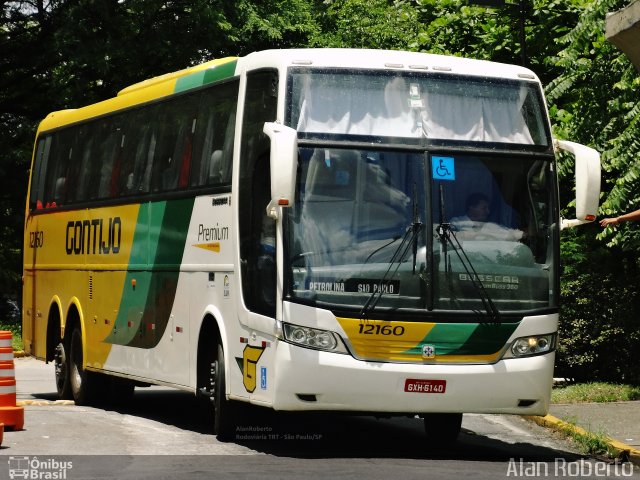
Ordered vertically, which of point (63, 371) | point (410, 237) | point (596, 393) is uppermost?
point (410, 237)

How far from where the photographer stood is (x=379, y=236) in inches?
476

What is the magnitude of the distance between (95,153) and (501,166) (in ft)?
23.2

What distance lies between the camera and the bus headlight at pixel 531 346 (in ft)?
40.3

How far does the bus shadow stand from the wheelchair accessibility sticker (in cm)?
252

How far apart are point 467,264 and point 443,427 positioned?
2592 millimetres

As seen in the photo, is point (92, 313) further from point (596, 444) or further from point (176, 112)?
point (596, 444)

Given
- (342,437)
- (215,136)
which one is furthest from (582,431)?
(215,136)

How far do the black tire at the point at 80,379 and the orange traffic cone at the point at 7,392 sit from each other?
4.39 meters

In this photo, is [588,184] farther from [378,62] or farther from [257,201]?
[257,201]

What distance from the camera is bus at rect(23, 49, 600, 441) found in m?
11.9

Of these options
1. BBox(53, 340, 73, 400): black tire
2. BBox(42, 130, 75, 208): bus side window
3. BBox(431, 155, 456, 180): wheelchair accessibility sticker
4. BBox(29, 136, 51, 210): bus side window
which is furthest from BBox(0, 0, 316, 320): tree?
BBox(431, 155, 456, 180): wheelchair accessibility sticker

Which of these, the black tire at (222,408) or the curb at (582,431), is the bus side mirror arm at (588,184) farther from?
the black tire at (222,408)

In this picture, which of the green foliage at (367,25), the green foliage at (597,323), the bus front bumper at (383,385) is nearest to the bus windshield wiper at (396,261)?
the bus front bumper at (383,385)

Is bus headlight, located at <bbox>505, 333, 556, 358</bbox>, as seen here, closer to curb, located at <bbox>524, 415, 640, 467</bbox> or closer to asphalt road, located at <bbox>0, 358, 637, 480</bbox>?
asphalt road, located at <bbox>0, 358, 637, 480</bbox>
